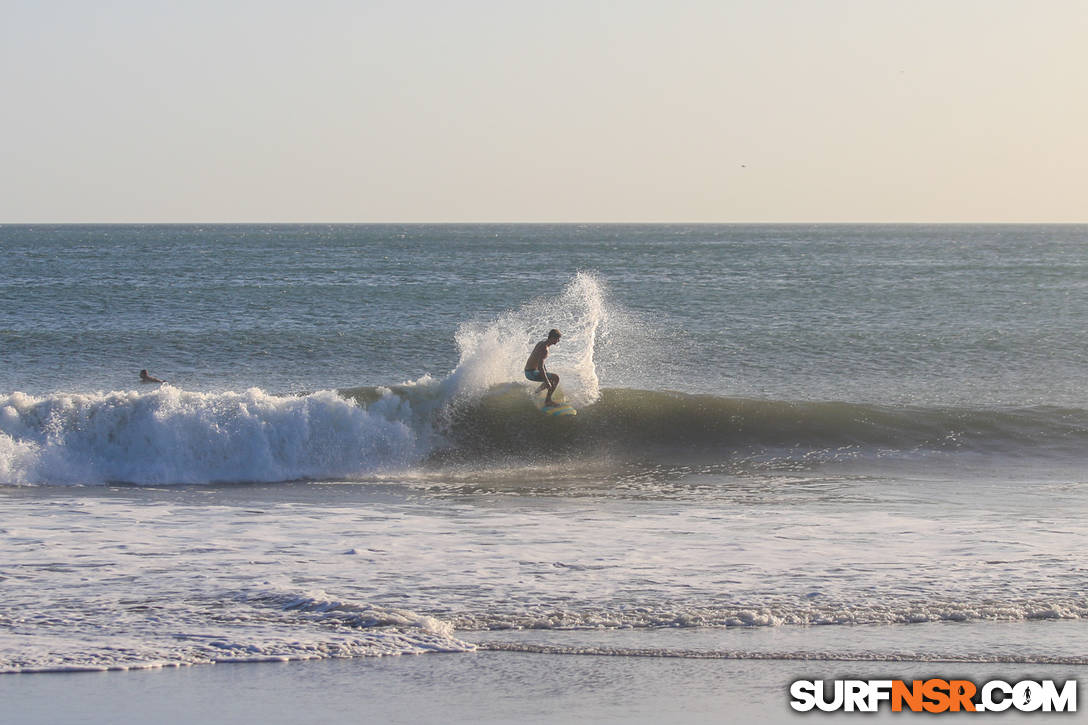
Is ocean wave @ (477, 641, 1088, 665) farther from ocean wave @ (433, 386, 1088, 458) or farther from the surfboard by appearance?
the surfboard

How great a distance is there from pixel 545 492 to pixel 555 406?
417 cm

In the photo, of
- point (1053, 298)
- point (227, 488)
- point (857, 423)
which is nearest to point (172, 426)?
point (227, 488)

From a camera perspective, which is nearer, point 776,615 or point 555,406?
point 776,615

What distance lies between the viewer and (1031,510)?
45.9 feet

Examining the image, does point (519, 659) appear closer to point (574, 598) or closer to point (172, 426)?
point (574, 598)

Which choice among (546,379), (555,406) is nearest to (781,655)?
(546,379)

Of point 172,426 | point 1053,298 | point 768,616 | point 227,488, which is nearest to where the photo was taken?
point 768,616

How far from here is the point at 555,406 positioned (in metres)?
20.2

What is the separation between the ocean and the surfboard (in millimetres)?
151

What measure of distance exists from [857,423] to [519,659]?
45.1 feet

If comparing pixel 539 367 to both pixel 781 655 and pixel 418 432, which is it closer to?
pixel 418 432

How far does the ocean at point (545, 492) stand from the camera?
9.12m

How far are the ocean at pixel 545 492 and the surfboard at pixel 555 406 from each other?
151mm

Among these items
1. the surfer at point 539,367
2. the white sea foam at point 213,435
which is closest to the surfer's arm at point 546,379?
the surfer at point 539,367
